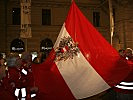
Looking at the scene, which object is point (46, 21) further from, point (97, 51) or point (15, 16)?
point (97, 51)

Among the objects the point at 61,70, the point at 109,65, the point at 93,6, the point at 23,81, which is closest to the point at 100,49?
the point at 109,65

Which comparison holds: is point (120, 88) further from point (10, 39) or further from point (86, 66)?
point (10, 39)

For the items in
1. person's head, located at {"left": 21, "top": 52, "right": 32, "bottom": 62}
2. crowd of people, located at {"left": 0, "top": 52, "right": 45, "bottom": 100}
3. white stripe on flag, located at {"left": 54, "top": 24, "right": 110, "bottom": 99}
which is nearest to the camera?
crowd of people, located at {"left": 0, "top": 52, "right": 45, "bottom": 100}

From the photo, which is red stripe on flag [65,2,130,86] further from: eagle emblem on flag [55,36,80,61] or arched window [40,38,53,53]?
arched window [40,38,53,53]

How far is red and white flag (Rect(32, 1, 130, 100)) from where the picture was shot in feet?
17.2

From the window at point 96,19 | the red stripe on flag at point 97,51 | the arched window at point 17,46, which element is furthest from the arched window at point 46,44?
the red stripe on flag at point 97,51

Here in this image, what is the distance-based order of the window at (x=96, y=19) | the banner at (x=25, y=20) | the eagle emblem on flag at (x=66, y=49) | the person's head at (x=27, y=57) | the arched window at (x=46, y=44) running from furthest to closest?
the window at (x=96, y=19) → the arched window at (x=46, y=44) → the banner at (x=25, y=20) → the eagle emblem on flag at (x=66, y=49) → the person's head at (x=27, y=57)

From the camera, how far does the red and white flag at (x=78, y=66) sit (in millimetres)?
5234

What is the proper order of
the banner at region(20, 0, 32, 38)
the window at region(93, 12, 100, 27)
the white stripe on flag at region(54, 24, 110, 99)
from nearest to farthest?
the white stripe on flag at region(54, 24, 110, 99), the banner at region(20, 0, 32, 38), the window at region(93, 12, 100, 27)

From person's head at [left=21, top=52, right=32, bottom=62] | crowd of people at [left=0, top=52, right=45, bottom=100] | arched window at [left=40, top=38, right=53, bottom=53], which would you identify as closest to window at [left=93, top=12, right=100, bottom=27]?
arched window at [left=40, top=38, right=53, bottom=53]

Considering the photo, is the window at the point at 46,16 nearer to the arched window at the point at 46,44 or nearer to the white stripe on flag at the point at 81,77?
the arched window at the point at 46,44

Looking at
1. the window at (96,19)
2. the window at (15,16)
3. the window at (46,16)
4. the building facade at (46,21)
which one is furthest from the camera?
the window at (96,19)

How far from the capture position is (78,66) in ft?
Answer: 18.1

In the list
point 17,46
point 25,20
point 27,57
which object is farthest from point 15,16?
point 27,57
